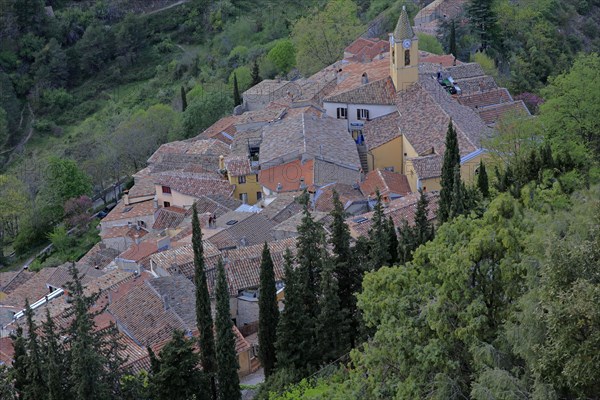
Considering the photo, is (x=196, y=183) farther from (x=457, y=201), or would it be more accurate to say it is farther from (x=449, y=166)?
(x=457, y=201)

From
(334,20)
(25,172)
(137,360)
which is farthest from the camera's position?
(334,20)

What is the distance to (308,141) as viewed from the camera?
4866 centimetres

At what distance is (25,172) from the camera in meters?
69.2

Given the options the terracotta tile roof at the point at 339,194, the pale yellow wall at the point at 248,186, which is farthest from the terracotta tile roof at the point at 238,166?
the terracotta tile roof at the point at 339,194

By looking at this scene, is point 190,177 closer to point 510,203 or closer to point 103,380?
point 103,380

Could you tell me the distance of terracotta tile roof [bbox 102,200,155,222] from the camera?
162 ft

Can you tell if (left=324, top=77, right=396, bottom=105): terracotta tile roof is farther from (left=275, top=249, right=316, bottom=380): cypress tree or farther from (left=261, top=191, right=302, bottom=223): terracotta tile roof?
(left=275, top=249, right=316, bottom=380): cypress tree

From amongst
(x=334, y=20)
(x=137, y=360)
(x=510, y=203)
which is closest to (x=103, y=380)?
(x=137, y=360)

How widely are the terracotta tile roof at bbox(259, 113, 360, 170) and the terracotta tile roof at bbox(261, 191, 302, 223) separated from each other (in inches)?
125

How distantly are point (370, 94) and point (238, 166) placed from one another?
10.3m

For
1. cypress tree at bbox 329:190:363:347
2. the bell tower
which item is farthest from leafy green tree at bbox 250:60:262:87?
cypress tree at bbox 329:190:363:347

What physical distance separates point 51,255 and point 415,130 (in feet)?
81.2

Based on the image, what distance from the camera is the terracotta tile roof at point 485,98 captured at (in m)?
53.7

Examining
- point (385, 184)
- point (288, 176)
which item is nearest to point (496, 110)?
point (385, 184)
